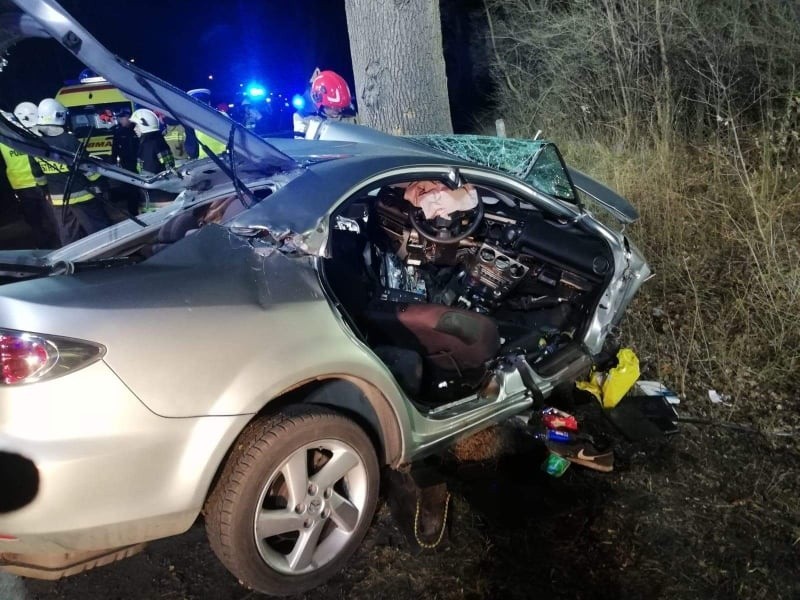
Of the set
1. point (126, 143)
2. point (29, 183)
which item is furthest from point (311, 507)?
point (126, 143)

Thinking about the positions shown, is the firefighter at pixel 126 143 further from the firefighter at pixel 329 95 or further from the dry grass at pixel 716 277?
the dry grass at pixel 716 277

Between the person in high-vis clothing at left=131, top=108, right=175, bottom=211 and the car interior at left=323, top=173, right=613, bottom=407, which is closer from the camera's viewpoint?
the car interior at left=323, top=173, right=613, bottom=407

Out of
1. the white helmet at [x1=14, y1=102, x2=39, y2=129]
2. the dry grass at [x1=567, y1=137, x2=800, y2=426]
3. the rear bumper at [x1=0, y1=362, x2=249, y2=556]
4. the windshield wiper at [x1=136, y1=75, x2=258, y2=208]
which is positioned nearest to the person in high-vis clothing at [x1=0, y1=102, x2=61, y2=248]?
the white helmet at [x1=14, y1=102, x2=39, y2=129]

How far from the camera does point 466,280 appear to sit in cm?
362

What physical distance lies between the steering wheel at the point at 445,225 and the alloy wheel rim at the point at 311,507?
1411mm

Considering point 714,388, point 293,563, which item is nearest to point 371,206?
point 293,563

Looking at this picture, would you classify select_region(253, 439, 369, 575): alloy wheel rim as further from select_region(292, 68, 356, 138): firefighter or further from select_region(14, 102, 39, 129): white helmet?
select_region(14, 102, 39, 129): white helmet

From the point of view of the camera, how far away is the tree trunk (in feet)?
17.8

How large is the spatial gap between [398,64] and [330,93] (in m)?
0.85

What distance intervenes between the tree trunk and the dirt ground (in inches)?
142

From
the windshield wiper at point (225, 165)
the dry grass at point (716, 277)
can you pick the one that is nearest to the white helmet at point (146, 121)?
the windshield wiper at point (225, 165)

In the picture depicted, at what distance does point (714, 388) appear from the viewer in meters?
3.75

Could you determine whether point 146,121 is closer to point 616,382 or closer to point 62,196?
point 62,196

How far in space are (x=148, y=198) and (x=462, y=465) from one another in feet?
7.81
